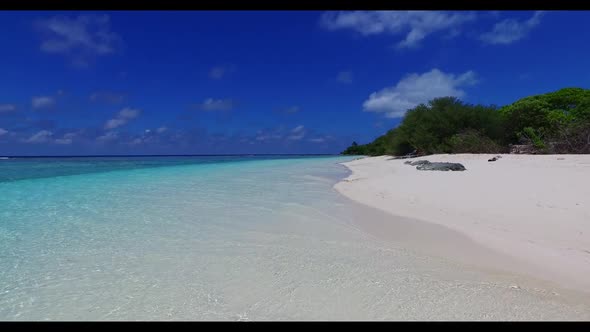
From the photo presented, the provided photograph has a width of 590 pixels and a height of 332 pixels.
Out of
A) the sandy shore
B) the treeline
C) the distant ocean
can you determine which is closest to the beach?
the distant ocean

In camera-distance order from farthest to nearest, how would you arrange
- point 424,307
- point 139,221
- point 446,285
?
point 139,221 < point 446,285 < point 424,307

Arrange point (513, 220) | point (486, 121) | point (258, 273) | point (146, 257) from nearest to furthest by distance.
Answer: point (258, 273) → point (146, 257) → point (513, 220) → point (486, 121)

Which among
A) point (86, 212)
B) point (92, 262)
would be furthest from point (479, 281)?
point (86, 212)

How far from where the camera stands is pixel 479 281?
252cm

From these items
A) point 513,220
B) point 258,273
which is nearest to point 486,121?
point 513,220

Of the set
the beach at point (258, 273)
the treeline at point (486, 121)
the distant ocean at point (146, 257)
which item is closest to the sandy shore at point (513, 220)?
the beach at point (258, 273)

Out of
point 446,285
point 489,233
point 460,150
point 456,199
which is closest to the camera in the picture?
point 446,285

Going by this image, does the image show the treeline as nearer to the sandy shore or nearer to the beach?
the sandy shore

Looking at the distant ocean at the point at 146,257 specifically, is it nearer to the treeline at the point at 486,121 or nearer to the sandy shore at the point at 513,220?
the sandy shore at the point at 513,220

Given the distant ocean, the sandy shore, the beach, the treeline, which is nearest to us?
the beach

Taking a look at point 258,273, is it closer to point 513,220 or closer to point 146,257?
point 146,257
